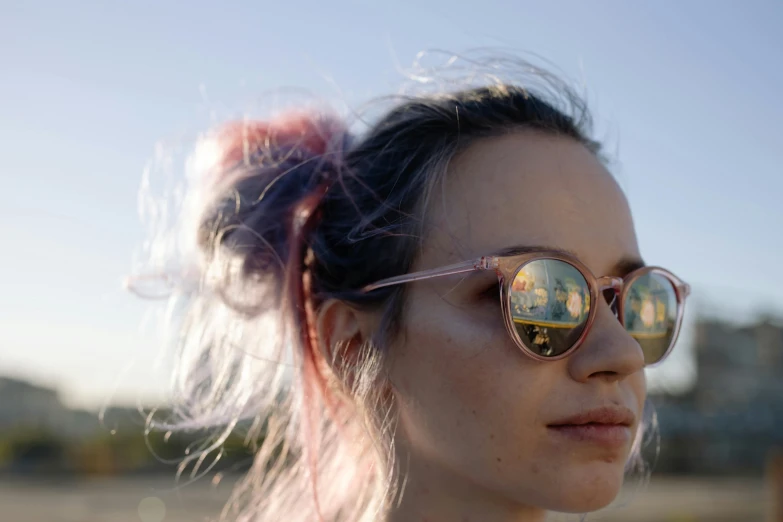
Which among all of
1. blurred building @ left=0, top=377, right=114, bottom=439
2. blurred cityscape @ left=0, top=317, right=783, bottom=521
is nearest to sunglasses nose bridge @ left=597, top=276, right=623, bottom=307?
blurred cityscape @ left=0, top=317, right=783, bottom=521

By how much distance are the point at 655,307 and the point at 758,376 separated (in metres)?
19.9

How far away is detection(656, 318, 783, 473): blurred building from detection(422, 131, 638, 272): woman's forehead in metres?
14.7

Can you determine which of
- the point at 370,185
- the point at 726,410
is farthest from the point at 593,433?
the point at 726,410

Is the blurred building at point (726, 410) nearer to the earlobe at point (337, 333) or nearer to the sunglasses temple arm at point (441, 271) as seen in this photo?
the earlobe at point (337, 333)

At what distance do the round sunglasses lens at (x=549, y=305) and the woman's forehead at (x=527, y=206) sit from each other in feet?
0.25

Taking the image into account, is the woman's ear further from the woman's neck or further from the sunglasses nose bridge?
the sunglasses nose bridge

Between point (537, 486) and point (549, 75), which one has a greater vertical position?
point (549, 75)

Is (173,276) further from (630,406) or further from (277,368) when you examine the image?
(630,406)

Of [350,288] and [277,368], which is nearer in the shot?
[350,288]

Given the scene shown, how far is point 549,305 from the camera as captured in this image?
1.67 m

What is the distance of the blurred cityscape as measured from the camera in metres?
14.5

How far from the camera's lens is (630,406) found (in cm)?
169

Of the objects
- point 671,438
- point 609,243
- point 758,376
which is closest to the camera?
point 609,243

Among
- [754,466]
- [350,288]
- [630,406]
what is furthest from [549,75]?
[754,466]
